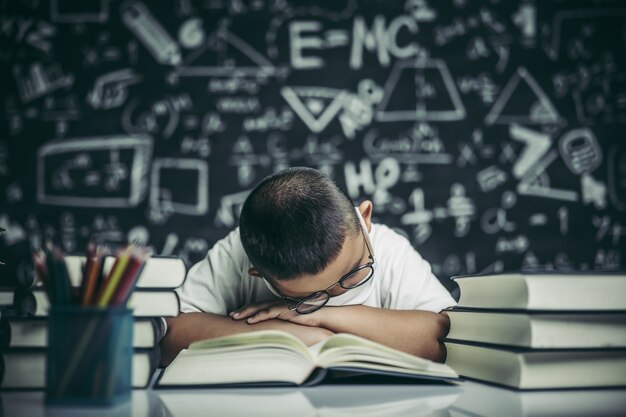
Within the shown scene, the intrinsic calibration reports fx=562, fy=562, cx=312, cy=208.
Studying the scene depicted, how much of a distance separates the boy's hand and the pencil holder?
0.42 m

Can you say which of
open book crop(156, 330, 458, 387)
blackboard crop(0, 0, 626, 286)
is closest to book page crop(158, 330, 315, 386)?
open book crop(156, 330, 458, 387)

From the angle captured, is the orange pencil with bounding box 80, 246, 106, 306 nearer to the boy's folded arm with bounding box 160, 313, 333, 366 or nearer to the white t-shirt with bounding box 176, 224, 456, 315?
the boy's folded arm with bounding box 160, 313, 333, 366

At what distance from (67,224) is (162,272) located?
184cm

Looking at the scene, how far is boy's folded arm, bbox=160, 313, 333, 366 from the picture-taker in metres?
0.94

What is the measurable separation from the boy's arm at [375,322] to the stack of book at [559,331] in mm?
235

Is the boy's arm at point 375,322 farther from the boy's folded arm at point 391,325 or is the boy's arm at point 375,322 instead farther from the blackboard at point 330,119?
the blackboard at point 330,119

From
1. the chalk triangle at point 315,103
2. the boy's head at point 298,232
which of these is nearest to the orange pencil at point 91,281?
the boy's head at point 298,232

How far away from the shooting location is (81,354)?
56 cm

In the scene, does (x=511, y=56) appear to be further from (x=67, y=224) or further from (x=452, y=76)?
(x=67, y=224)

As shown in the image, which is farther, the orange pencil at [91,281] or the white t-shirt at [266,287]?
the white t-shirt at [266,287]

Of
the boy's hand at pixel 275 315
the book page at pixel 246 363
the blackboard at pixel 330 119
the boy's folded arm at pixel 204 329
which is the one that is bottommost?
the boy's folded arm at pixel 204 329

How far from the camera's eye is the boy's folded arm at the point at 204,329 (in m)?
0.94

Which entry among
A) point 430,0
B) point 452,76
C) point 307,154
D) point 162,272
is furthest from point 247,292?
A: point 430,0

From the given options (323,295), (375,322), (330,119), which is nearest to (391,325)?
(375,322)
